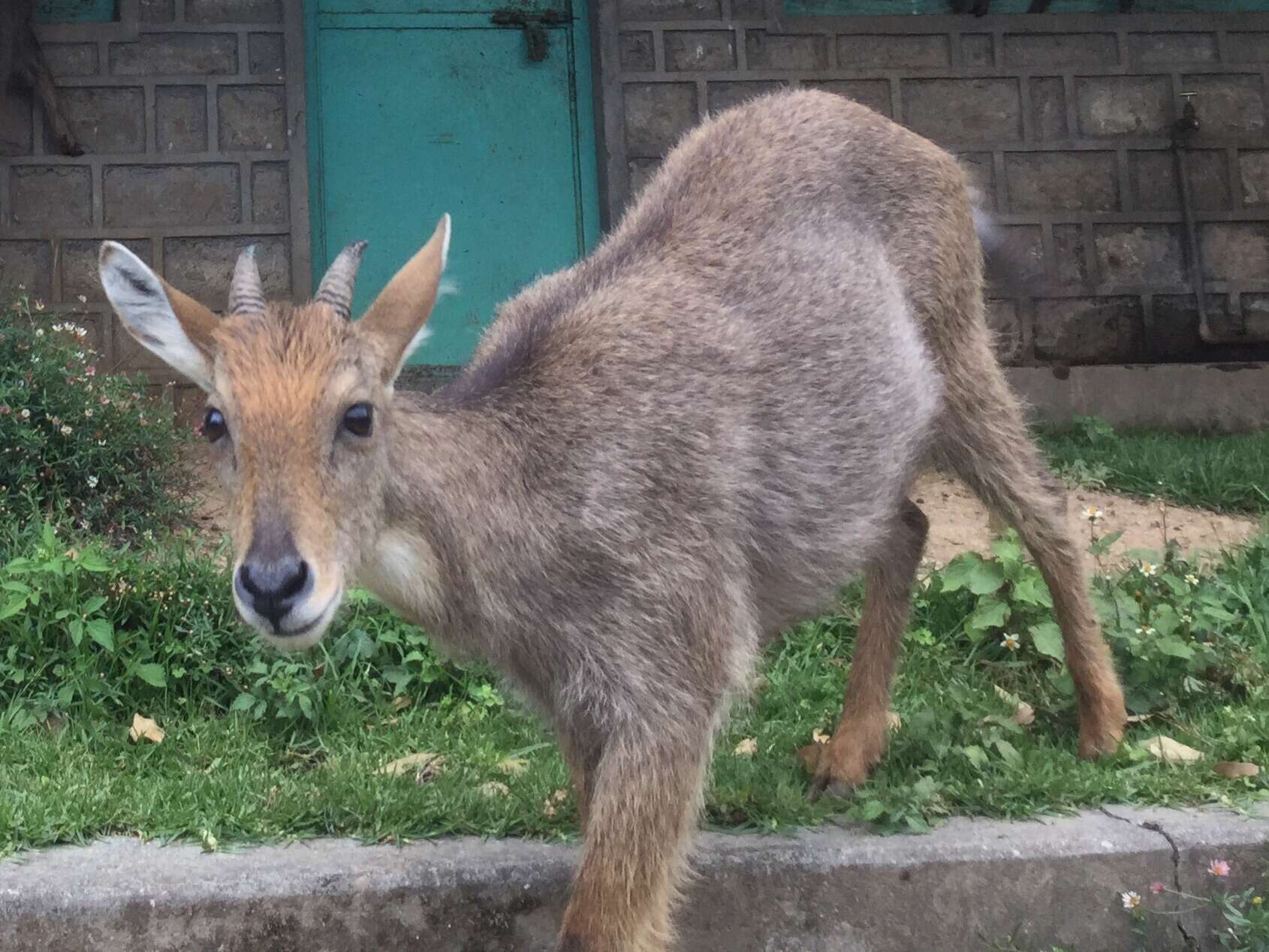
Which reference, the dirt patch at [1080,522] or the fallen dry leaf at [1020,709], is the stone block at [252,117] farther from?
the fallen dry leaf at [1020,709]

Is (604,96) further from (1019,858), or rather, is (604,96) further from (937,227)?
(1019,858)

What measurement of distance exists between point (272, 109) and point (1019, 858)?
6.56 meters

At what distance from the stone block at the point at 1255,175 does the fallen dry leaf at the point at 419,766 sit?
7.48 metres

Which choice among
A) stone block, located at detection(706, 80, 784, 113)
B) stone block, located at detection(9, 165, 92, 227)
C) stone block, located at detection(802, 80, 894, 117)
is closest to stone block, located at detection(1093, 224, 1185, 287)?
stone block, located at detection(802, 80, 894, 117)

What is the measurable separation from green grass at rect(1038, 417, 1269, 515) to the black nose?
521 centimetres

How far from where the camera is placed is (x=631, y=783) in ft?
9.68

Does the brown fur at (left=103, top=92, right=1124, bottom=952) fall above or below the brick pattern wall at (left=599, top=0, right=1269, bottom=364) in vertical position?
below

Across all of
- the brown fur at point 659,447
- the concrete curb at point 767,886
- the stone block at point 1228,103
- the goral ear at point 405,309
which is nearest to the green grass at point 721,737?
the concrete curb at point 767,886

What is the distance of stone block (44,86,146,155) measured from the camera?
7.88m

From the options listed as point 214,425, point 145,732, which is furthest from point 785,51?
point 214,425

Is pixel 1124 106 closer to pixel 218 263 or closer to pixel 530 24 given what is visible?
pixel 530 24

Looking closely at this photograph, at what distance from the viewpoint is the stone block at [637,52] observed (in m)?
8.34

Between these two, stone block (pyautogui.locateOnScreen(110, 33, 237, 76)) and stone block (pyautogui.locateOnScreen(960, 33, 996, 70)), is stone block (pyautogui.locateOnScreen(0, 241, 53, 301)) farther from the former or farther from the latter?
stone block (pyautogui.locateOnScreen(960, 33, 996, 70))

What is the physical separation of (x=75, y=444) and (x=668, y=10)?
4.91 metres
